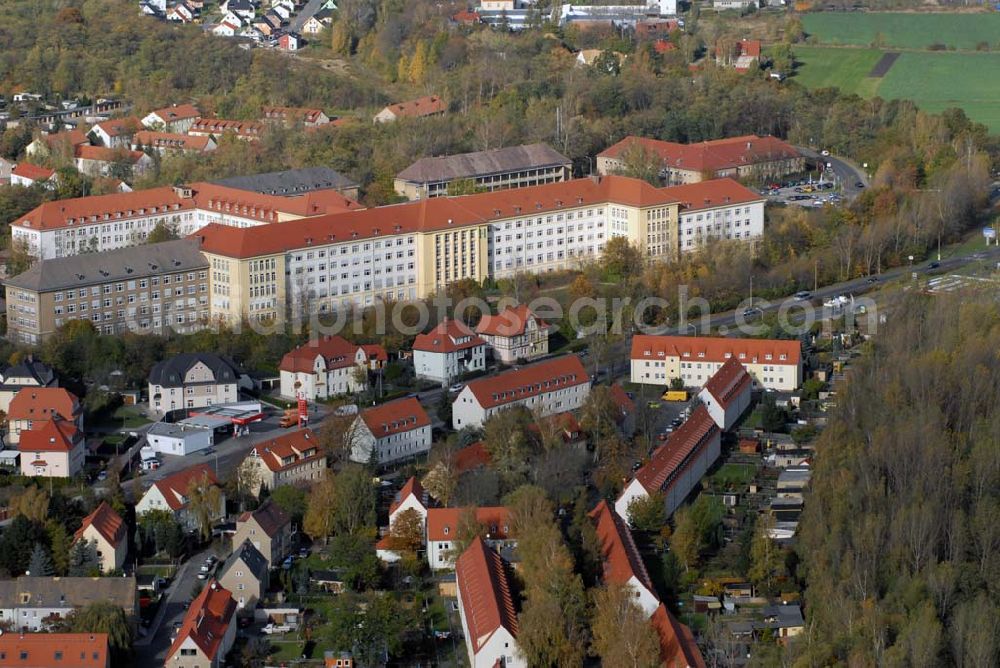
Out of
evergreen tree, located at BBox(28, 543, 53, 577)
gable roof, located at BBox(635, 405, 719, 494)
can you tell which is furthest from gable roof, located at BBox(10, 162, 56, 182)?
evergreen tree, located at BBox(28, 543, 53, 577)

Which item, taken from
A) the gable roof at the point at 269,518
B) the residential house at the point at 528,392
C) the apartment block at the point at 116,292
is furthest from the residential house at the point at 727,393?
the apartment block at the point at 116,292

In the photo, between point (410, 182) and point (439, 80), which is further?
point (439, 80)

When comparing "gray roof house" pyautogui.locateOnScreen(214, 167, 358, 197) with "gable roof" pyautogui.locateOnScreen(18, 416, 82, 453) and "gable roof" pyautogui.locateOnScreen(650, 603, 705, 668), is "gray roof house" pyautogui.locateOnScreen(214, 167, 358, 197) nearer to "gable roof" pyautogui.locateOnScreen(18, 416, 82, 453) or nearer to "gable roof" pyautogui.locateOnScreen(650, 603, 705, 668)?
"gable roof" pyautogui.locateOnScreen(18, 416, 82, 453)

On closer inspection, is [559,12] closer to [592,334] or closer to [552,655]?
[592,334]

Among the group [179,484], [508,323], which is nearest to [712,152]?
[508,323]

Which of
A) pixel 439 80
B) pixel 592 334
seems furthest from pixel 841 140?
pixel 592 334
